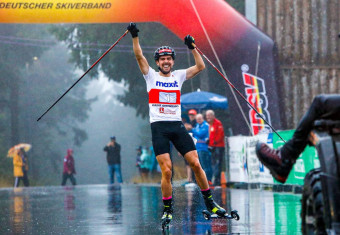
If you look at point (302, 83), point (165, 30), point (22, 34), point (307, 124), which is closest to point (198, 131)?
point (302, 83)

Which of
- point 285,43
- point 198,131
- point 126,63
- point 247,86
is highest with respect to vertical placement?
point 126,63

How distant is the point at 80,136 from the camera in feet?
205

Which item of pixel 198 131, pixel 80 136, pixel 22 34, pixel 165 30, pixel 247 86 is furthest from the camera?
pixel 80 136

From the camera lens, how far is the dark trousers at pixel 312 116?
18.3 ft

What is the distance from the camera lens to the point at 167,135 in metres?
8.83

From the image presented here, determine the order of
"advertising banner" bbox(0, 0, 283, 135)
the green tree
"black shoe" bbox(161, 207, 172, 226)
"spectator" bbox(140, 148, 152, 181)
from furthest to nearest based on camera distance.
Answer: the green tree
"spectator" bbox(140, 148, 152, 181)
"advertising banner" bbox(0, 0, 283, 135)
"black shoe" bbox(161, 207, 172, 226)

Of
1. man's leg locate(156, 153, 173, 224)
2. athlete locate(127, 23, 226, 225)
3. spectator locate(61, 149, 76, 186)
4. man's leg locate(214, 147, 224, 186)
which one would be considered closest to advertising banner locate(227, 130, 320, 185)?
man's leg locate(214, 147, 224, 186)

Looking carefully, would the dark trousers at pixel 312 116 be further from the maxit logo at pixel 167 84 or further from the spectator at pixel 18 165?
the spectator at pixel 18 165

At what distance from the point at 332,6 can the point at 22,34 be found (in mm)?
31733

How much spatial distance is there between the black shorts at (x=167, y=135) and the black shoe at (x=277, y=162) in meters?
2.71

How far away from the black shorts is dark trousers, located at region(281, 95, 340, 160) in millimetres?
2904

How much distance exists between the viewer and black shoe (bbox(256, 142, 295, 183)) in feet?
19.8

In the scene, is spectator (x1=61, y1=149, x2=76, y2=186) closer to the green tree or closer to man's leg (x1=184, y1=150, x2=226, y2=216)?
the green tree

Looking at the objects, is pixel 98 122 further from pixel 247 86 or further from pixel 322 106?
pixel 322 106
